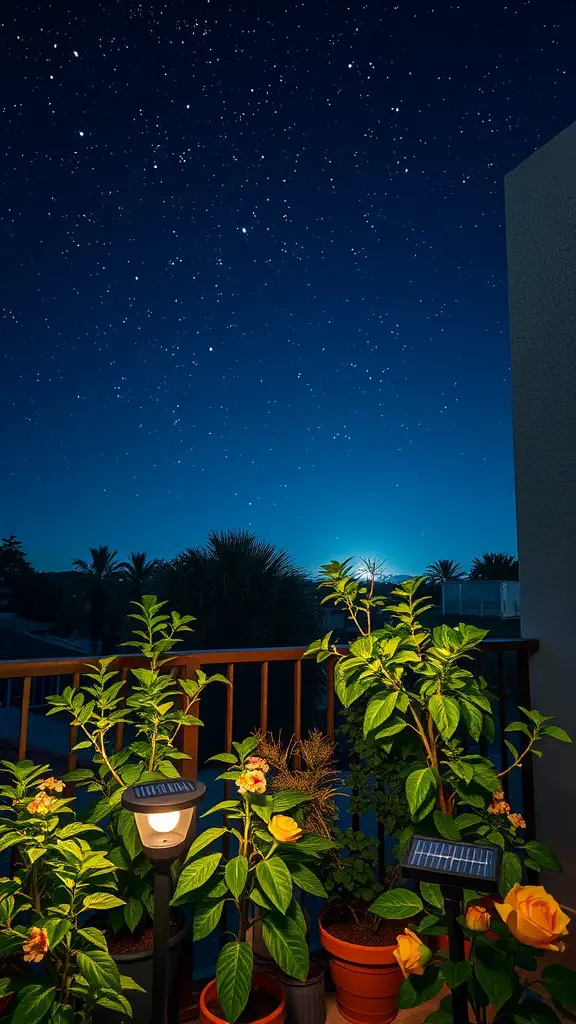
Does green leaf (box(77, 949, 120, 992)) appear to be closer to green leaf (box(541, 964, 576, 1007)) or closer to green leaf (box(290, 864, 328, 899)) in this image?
green leaf (box(290, 864, 328, 899))

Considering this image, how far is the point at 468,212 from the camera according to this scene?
8305 mm

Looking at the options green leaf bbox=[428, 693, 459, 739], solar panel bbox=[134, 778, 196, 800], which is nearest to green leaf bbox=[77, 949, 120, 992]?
solar panel bbox=[134, 778, 196, 800]

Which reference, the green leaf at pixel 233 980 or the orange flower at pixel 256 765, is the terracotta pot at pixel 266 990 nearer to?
the green leaf at pixel 233 980

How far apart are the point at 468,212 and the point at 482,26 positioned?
167 inches

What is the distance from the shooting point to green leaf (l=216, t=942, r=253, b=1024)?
1.28 meters

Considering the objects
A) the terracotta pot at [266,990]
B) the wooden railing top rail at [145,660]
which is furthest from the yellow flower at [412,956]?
the wooden railing top rail at [145,660]

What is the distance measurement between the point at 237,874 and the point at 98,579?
1577 centimetres

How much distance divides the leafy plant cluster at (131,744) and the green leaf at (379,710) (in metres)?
0.43

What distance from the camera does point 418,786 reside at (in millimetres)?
1581

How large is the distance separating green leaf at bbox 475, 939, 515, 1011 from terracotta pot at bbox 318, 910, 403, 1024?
643mm

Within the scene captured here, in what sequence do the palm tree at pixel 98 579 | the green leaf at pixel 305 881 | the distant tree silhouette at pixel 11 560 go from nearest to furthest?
the green leaf at pixel 305 881
the palm tree at pixel 98 579
the distant tree silhouette at pixel 11 560

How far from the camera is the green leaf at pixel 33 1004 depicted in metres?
1.12

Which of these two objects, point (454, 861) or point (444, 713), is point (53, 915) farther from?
point (444, 713)

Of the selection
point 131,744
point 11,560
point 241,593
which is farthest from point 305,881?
point 11,560
